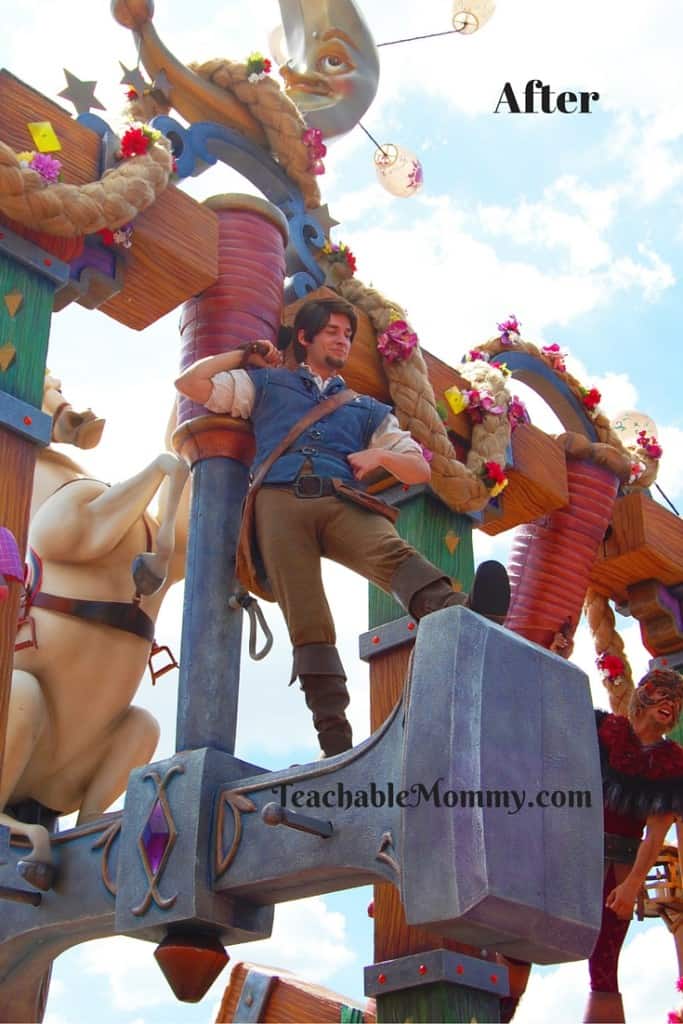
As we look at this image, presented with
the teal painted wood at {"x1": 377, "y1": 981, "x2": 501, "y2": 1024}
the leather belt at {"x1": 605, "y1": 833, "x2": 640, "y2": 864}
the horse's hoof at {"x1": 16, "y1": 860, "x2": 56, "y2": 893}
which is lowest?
the teal painted wood at {"x1": 377, "y1": 981, "x2": 501, "y2": 1024}

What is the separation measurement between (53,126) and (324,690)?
6.39 feet

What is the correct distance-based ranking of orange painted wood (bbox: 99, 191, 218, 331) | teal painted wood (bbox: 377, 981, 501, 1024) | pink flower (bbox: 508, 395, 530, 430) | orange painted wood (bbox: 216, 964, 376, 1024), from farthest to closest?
pink flower (bbox: 508, 395, 530, 430), orange painted wood (bbox: 216, 964, 376, 1024), orange painted wood (bbox: 99, 191, 218, 331), teal painted wood (bbox: 377, 981, 501, 1024)

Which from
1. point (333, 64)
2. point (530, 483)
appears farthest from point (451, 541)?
point (333, 64)

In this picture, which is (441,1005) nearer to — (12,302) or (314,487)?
(314,487)

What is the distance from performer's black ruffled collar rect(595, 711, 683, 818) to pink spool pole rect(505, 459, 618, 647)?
31.4 inches

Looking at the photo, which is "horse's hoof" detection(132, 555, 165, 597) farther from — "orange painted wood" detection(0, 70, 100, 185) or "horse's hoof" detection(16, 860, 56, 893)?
"orange painted wood" detection(0, 70, 100, 185)

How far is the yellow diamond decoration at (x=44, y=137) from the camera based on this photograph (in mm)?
4465

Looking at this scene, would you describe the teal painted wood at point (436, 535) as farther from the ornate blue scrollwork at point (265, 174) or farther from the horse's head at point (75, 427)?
the horse's head at point (75, 427)

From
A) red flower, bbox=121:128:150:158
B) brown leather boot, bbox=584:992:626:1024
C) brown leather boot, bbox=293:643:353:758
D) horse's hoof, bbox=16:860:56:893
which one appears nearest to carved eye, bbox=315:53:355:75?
red flower, bbox=121:128:150:158

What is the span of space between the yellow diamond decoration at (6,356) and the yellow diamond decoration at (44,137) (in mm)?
673

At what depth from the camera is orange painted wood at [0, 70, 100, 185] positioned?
14.5 ft

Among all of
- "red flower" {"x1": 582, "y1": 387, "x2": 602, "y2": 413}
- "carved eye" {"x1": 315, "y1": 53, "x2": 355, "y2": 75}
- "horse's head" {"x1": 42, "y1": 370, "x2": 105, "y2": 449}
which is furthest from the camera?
"red flower" {"x1": 582, "y1": 387, "x2": 602, "y2": 413}

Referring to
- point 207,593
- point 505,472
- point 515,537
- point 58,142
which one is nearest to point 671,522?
point 515,537

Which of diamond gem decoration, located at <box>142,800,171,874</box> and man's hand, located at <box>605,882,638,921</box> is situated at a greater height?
man's hand, located at <box>605,882,638,921</box>
